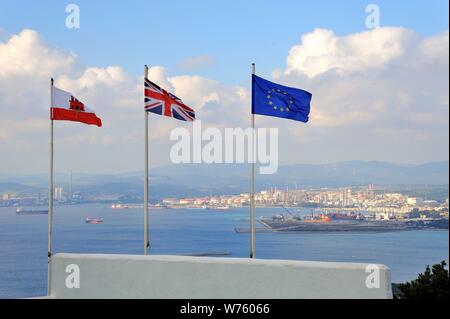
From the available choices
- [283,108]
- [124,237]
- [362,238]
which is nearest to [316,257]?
[362,238]

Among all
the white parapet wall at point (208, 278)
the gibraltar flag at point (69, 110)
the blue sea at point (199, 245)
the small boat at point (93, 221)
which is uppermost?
the gibraltar flag at point (69, 110)

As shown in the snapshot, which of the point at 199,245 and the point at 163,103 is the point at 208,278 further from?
the point at 199,245

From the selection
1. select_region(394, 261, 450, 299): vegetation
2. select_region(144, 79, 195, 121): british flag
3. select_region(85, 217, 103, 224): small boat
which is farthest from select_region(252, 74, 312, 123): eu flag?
select_region(85, 217, 103, 224): small boat

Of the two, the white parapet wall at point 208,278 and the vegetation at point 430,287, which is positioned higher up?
the white parapet wall at point 208,278

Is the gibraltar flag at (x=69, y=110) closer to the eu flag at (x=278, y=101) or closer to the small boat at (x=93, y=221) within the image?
the eu flag at (x=278, y=101)

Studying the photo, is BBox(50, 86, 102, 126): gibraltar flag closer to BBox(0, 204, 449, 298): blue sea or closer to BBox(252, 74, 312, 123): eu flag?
BBox(252, 74, 312, 123): eu flag

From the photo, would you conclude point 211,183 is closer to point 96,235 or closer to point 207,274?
point 96,235

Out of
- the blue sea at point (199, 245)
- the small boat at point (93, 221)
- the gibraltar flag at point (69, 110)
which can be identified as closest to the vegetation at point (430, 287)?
the gibraltar flag at point (69, 110)
